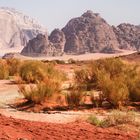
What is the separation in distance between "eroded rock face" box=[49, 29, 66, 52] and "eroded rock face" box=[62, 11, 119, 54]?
1881 mm

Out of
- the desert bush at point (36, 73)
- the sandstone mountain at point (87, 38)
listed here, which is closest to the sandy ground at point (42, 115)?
the desert bush at point (36, 73)

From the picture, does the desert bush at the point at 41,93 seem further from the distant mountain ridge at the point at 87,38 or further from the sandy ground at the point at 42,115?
the distant mountain ridge at the point at 87,38

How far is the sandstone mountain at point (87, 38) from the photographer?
16201 centimetres

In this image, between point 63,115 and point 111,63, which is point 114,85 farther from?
point 111,63

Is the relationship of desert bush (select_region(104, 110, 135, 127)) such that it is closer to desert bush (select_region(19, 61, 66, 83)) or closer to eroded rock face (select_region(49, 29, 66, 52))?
desert bush (select_region(19, 61, 66, 83))

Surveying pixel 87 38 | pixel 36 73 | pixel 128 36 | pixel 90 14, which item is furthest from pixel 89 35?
pixel 36 73

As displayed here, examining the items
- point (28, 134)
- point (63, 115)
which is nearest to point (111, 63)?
point (63, 115)

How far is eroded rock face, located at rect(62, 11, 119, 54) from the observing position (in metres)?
166

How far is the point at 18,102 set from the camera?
18016 millimetres

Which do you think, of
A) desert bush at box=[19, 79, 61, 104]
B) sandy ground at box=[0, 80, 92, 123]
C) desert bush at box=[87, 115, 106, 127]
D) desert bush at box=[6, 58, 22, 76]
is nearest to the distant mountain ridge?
desert bush at box=[6, 58, 22, 76]

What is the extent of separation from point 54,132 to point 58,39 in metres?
158

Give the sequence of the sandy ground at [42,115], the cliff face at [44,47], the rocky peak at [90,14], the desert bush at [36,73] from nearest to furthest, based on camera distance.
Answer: the sandy ground at [42,115]
the desert bush at [36,73]
the cliff face at [44,47]
the rocky peak at [90,14]

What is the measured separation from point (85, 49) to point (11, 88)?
142 m

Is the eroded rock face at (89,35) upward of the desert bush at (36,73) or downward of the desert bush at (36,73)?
upward
